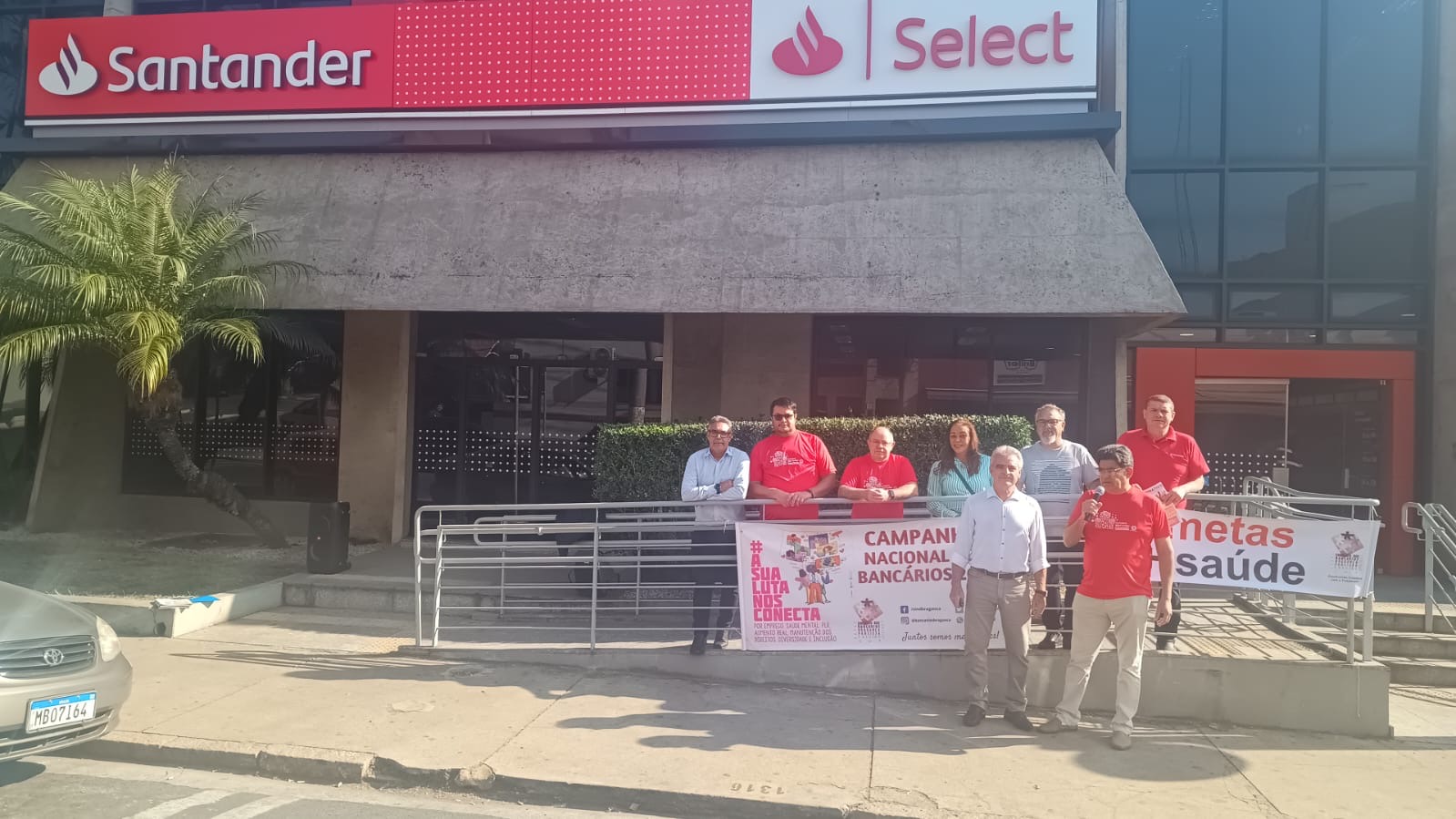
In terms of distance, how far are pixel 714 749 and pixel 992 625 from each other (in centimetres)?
196

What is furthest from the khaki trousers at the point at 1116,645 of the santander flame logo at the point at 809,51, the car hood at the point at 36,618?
the santander flame logo at the point at 809,51

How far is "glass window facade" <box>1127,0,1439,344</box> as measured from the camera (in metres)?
10.9

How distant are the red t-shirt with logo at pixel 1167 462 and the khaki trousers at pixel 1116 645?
124 centimetres

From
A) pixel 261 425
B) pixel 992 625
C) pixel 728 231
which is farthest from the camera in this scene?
pixel 261 425

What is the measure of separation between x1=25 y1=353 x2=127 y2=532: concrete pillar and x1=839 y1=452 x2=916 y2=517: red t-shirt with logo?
1043cm

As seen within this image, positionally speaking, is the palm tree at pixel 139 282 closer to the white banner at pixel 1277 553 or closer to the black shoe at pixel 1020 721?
the black shoe at pixel 1020 721

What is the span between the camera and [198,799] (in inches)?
183

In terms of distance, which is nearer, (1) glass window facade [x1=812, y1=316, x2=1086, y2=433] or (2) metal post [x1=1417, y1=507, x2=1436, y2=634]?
(2) metal post [x1=1417, y1=507, x2=1436, y2=634]

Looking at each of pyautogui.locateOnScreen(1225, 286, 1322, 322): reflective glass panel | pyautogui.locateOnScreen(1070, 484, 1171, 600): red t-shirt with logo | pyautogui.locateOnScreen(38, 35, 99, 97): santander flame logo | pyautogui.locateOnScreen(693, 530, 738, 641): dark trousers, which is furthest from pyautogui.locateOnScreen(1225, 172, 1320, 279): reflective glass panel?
pyautogui.locateOnScreen(38, 35, 99, 97): santander flame logo

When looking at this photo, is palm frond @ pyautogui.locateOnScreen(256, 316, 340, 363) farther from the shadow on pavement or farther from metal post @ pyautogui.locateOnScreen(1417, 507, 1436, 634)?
metal post @ pyautogui.locateOnScreen(1417, 507, 1436, 634)

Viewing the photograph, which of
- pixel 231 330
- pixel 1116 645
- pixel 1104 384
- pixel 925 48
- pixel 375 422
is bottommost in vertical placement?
pixel 1116 645

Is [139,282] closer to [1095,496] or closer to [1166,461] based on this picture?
[1095,496]

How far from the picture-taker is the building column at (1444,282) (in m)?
10.4

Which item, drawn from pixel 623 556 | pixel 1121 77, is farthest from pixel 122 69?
pixel 1121 77
